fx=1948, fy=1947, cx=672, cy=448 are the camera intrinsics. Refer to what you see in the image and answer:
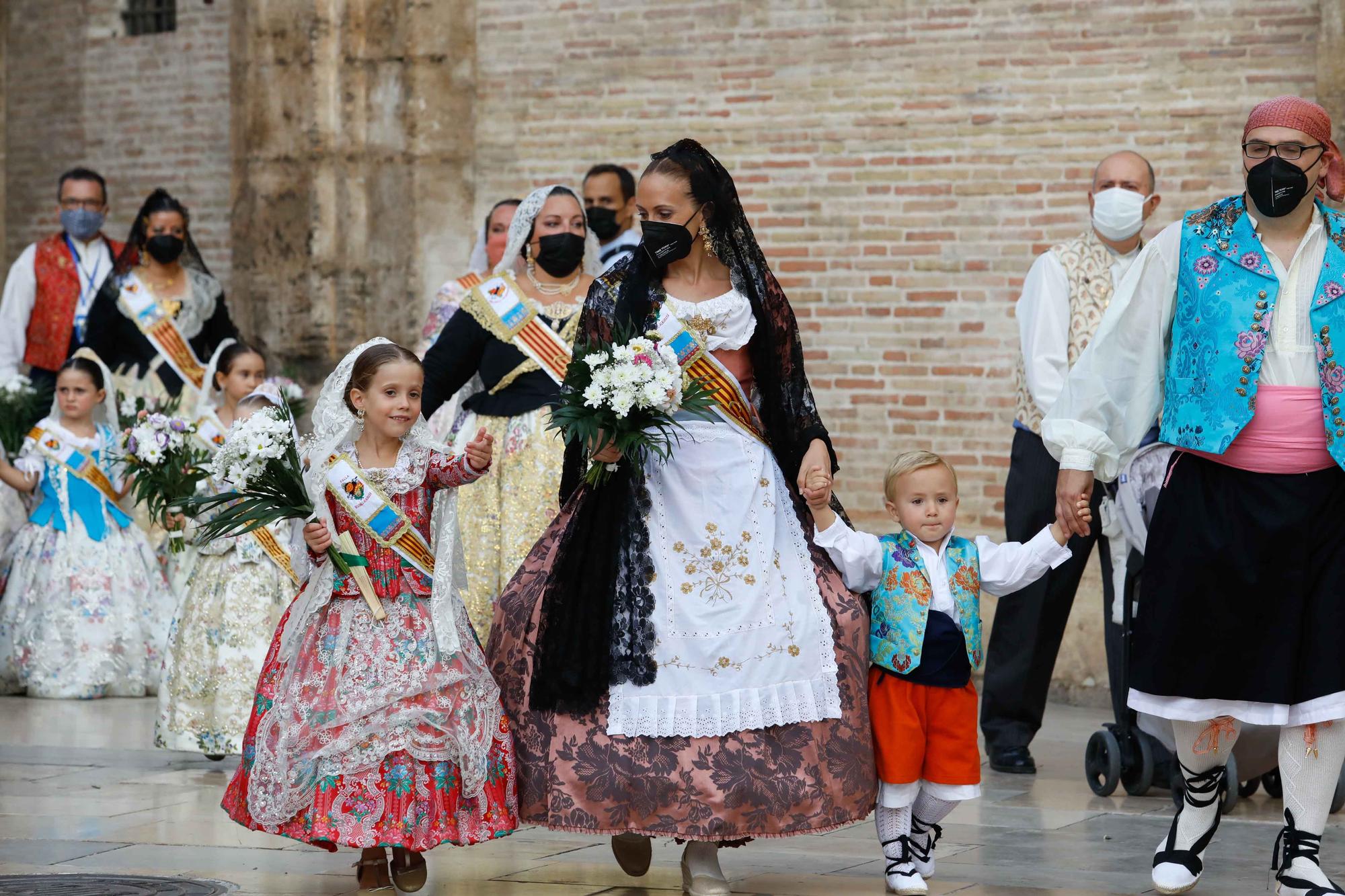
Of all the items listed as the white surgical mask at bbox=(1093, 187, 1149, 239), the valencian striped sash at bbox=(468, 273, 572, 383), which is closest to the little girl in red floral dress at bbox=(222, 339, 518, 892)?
the valencian striped sash at bbox=(468, 273, 572, 383)

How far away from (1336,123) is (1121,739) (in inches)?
128

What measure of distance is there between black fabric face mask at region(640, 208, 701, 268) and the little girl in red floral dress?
2.28 feet

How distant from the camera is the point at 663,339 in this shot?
17.1 ft

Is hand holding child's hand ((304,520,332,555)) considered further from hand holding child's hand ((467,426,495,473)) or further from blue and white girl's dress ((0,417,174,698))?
blue and white girl's dress ((0,417,174,698))

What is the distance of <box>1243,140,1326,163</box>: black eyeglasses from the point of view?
5.15 meters

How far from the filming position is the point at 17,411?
9961mm

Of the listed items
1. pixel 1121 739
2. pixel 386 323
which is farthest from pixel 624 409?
pixel 386 323

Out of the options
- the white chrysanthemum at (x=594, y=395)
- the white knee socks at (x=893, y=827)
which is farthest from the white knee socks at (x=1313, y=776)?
the white chrysanthemum at (x=594, y=395)

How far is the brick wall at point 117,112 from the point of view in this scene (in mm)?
12781

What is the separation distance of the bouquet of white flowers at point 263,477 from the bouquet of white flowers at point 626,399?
78cm

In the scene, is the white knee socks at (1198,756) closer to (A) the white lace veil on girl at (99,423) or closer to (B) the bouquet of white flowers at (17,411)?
(A) the white lace veil on girl at (99,423)

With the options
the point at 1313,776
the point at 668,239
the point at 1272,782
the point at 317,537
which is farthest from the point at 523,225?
the point at 1313,776

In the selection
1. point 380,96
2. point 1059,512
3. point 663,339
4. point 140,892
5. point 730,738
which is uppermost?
point 380,96

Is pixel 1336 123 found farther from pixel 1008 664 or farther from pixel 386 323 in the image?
pixel 386 323
